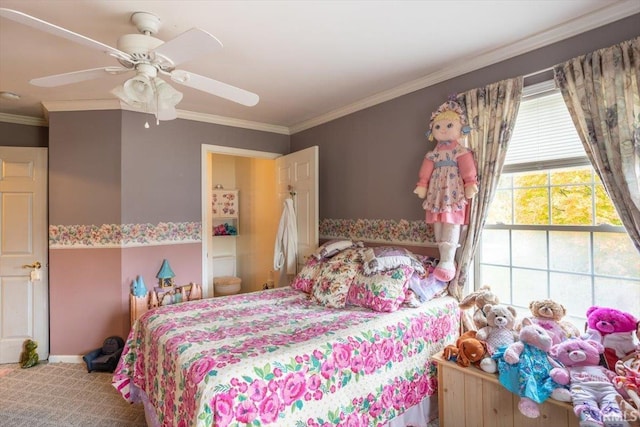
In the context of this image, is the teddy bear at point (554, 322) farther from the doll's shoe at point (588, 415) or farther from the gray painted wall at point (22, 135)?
the gray painted wall at point (22, 135)

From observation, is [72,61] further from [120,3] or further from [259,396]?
[259,396]

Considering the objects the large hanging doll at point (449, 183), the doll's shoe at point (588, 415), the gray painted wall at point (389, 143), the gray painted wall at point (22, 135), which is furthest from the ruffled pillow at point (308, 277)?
the gray painted wall at point (22, 135)

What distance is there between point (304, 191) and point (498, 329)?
2.17 meters

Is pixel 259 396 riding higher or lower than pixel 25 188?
lower

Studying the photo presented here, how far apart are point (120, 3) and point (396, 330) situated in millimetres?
2348

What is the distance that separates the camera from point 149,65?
5.35ft

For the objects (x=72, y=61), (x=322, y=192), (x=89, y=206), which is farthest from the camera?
(x=322, y=192)

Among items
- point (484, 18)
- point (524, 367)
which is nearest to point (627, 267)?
point (524, 367)

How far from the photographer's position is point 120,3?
1.67m

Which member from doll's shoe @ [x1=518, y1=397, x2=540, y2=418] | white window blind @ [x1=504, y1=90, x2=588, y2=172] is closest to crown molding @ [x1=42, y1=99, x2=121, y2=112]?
white window blind @ [x1=504, y1=90, x2=588, y2=172]

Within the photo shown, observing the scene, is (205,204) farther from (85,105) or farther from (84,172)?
(85,105)

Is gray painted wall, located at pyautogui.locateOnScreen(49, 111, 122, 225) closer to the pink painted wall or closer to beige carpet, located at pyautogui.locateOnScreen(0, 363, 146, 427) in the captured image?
the pink painted wall

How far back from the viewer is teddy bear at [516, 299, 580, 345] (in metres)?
1.81

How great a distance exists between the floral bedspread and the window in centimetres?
51
